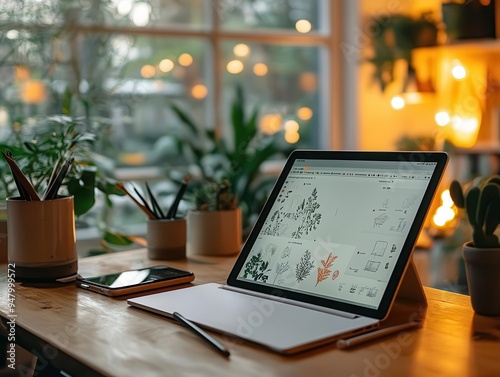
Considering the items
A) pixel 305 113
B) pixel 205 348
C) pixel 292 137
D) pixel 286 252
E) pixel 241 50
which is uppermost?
pixel 241 50

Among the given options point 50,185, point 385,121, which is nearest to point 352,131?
point 385,121

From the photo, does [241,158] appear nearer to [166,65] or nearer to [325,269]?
[166,65]

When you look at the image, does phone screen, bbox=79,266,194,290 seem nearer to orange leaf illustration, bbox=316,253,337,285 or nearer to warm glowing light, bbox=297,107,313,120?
orange leaf illustration, bbox=316,253,337,285

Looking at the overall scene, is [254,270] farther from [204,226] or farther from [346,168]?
[204,226]

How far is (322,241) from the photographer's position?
126 centimetres

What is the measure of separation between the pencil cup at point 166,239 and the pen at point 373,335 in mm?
723

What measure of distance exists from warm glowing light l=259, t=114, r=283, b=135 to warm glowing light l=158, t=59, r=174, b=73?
679 mm

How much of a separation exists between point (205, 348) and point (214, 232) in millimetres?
732

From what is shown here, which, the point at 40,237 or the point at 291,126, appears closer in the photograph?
the point at 40,237

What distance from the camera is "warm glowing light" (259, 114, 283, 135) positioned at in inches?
166

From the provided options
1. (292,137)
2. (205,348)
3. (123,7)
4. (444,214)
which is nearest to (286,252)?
(205,348)

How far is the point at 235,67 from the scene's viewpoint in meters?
4.07

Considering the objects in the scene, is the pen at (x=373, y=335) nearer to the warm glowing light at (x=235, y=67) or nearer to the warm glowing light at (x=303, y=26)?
the warm glowing light at (x=235, y=67)

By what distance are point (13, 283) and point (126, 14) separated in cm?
238
